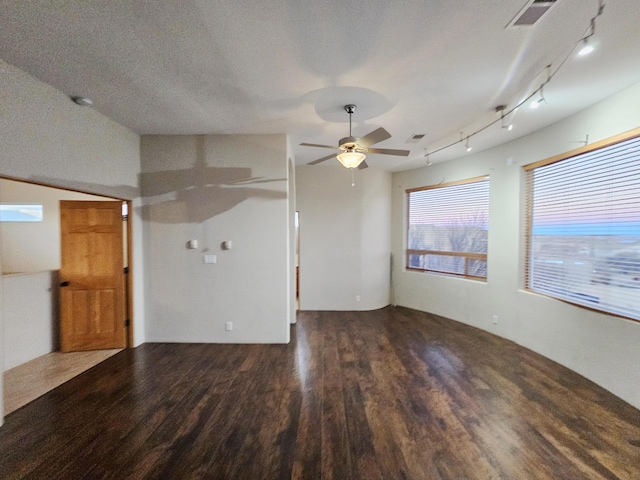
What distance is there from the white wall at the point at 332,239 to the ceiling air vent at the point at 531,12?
371 cm

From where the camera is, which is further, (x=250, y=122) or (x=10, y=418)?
(x=250, y=122)

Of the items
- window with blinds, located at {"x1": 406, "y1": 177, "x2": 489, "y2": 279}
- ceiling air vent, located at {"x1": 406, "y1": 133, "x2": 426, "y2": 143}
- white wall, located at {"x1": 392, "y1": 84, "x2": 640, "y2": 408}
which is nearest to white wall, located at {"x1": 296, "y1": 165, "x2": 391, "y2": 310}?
white wall, located at {"x1": 392, "y1": 84, "x2": 640, "y2": 408}

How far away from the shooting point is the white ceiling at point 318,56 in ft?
5.54

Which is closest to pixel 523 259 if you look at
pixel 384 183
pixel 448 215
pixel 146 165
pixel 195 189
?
pixel 448 215

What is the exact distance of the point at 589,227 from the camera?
292 cm

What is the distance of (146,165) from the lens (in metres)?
3.78

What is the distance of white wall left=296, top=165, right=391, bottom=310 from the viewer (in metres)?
5.40

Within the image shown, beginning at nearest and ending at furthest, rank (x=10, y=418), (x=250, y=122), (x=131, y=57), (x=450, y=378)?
(x=131, y=57), (x=10, y=418), (x=450, y=378), (x=250, y=122)

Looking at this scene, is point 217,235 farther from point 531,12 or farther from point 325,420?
point 531,12

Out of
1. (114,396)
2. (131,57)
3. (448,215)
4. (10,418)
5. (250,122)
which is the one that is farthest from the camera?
(448,215)

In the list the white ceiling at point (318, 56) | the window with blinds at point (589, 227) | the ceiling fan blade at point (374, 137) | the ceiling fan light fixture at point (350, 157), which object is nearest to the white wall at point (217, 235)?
the white ceiling at point (318, 56)

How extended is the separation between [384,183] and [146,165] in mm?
4392

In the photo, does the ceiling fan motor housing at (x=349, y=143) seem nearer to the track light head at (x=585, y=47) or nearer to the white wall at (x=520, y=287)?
the track light head at (x=585, y=47)

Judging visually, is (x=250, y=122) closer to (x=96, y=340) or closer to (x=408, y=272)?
(x=96, y=340)
